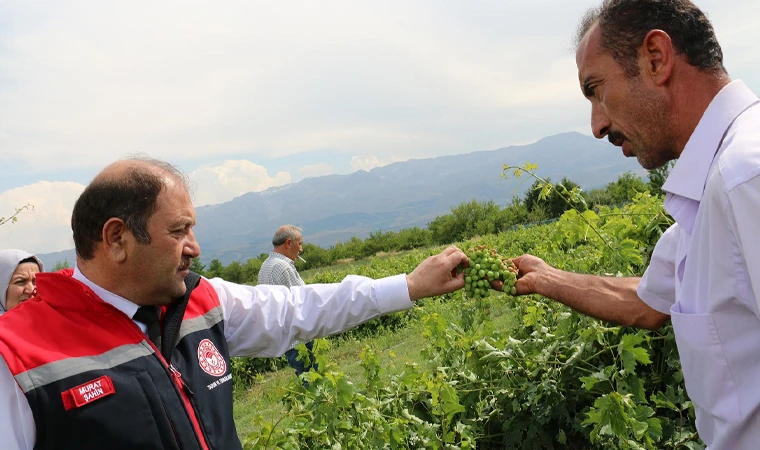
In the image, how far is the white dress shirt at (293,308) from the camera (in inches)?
111

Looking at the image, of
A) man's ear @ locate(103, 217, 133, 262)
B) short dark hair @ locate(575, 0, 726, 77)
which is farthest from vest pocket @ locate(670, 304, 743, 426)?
→ man's ear @ locate(103, 217, 133, 262)

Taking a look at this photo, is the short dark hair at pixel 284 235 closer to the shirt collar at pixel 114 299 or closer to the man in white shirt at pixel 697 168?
the shirt collar at pixel 114 299

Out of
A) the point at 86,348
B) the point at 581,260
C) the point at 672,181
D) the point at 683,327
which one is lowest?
the point at 581,260

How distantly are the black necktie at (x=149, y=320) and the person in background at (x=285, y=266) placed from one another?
6.36 metres

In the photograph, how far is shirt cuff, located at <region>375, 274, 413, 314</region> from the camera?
312 centimetres

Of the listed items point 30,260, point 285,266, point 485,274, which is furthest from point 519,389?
point 285,266

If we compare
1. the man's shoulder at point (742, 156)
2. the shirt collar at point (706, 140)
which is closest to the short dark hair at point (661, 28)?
the shirt collar at point (706, 140)

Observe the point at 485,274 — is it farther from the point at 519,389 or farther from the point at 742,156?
the point at 742,156

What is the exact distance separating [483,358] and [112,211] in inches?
101

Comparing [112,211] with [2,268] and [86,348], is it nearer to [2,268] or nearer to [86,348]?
[86,348]

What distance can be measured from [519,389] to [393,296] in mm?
1320

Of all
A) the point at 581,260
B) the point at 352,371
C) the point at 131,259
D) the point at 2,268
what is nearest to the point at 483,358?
the point at 581,260

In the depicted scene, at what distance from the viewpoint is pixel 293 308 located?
118 inches

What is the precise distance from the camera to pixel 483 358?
11.9 feet
